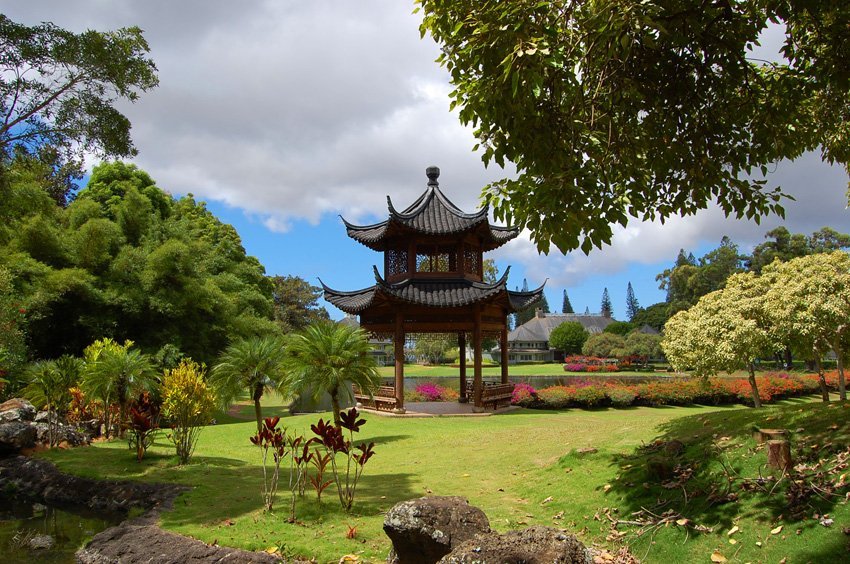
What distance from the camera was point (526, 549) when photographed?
12.0 feet

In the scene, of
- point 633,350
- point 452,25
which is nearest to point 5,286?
point 452,25

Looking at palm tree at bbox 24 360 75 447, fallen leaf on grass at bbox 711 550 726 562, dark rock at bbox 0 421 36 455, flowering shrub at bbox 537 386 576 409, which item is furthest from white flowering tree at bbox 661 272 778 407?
dark rock at bbox 0 421 36 455

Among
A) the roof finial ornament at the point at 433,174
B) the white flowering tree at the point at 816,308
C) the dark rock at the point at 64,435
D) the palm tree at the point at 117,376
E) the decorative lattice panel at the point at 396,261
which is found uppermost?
the roof finial ornament at the point at 433,174

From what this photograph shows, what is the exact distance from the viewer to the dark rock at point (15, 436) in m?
11.2

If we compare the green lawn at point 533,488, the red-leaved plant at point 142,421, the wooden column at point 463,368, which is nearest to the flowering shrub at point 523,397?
the wooden column at point 463,368

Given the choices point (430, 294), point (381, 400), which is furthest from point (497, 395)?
point (430, 294)

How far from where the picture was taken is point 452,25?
259 inches

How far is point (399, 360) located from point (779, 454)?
14.0m

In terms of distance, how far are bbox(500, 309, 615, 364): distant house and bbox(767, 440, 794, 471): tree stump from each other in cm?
7329

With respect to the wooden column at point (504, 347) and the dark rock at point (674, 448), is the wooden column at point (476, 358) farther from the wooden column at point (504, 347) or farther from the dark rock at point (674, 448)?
the dark rock at point (674, 448)

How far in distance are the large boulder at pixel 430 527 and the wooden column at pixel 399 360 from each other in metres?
13.8

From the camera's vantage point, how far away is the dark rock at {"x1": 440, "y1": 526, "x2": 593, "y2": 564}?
3.57 m

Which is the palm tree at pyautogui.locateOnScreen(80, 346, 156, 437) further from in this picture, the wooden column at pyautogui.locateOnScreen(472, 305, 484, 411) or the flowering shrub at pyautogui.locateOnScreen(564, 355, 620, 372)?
the flowering shrub at pyautogui.locateOnScreen(564, 355, 620, 372)

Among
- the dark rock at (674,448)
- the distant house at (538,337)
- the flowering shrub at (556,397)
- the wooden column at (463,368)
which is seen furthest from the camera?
the distant house at (538,337)
